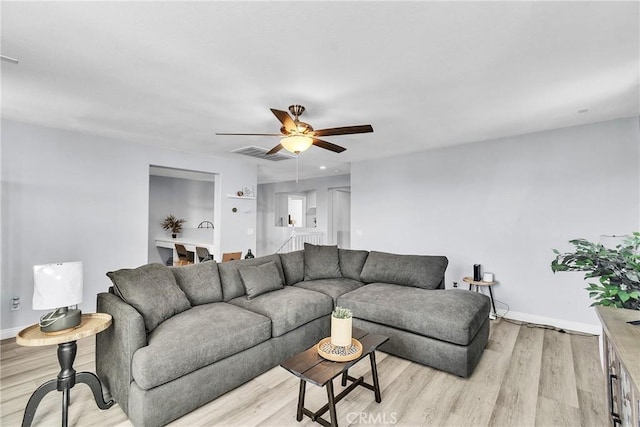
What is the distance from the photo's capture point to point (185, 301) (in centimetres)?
254

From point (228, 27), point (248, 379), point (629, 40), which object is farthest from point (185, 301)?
point (629, 40)

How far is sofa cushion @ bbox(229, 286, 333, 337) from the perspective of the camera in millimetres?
2596

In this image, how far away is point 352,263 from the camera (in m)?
4.05

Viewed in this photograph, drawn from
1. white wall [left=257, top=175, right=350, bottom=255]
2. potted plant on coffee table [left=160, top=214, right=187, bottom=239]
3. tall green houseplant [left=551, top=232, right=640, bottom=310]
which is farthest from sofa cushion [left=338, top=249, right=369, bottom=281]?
potted plant on coffee table [left=160, top=214, right=187, bottom=239]

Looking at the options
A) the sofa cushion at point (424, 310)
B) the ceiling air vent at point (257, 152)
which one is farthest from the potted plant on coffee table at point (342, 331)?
the ceiling air vent at point (257, 152)

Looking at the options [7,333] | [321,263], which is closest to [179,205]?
[7,333]

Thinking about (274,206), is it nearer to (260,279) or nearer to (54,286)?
(260,279)

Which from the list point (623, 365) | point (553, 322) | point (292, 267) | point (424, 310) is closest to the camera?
point (623, 365)

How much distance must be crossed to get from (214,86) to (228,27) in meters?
0.86

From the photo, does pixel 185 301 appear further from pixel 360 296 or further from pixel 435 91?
pixel 435 91

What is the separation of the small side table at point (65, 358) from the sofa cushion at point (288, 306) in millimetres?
1197

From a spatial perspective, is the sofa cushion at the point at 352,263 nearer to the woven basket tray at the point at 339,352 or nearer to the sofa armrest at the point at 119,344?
the woven basket tray at the point at 339,352

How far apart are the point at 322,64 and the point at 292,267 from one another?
8.24ft

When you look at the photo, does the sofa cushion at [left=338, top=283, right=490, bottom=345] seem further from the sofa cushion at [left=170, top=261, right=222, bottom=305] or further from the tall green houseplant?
the sofa cushion at [left=170, top=261, right=222, bottom=305]
